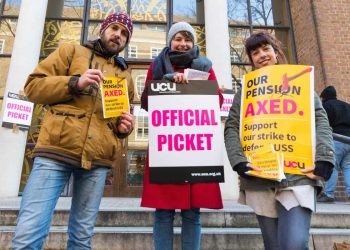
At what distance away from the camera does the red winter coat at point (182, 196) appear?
2361 mm

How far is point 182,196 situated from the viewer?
2.37 metres

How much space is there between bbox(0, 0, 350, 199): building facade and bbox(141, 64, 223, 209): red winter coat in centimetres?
397

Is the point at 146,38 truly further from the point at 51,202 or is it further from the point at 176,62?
the point at 51,202

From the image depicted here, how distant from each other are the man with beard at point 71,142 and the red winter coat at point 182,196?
421mm

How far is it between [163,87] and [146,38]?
20.6 ft

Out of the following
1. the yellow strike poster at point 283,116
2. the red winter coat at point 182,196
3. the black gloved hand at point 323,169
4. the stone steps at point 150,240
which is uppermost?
the yellow strike poster at point 283,116

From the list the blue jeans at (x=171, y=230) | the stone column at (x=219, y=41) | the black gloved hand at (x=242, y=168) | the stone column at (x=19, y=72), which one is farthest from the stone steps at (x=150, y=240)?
the stone column at (x=219, y=41)

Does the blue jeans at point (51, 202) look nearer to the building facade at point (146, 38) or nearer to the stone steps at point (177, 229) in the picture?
the stone steps at point (177, 229)

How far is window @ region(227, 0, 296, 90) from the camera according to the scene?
8.62m

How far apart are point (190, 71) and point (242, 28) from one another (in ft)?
23.0

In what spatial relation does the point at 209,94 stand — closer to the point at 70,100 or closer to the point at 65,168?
the point at 70,100

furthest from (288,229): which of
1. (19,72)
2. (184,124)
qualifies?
(19,72)

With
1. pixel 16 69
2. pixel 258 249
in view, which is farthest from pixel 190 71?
pixel 16 69

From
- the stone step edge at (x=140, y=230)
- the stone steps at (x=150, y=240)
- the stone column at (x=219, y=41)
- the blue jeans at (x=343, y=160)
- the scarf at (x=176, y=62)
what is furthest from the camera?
the stone column at (x=219, y=41)
